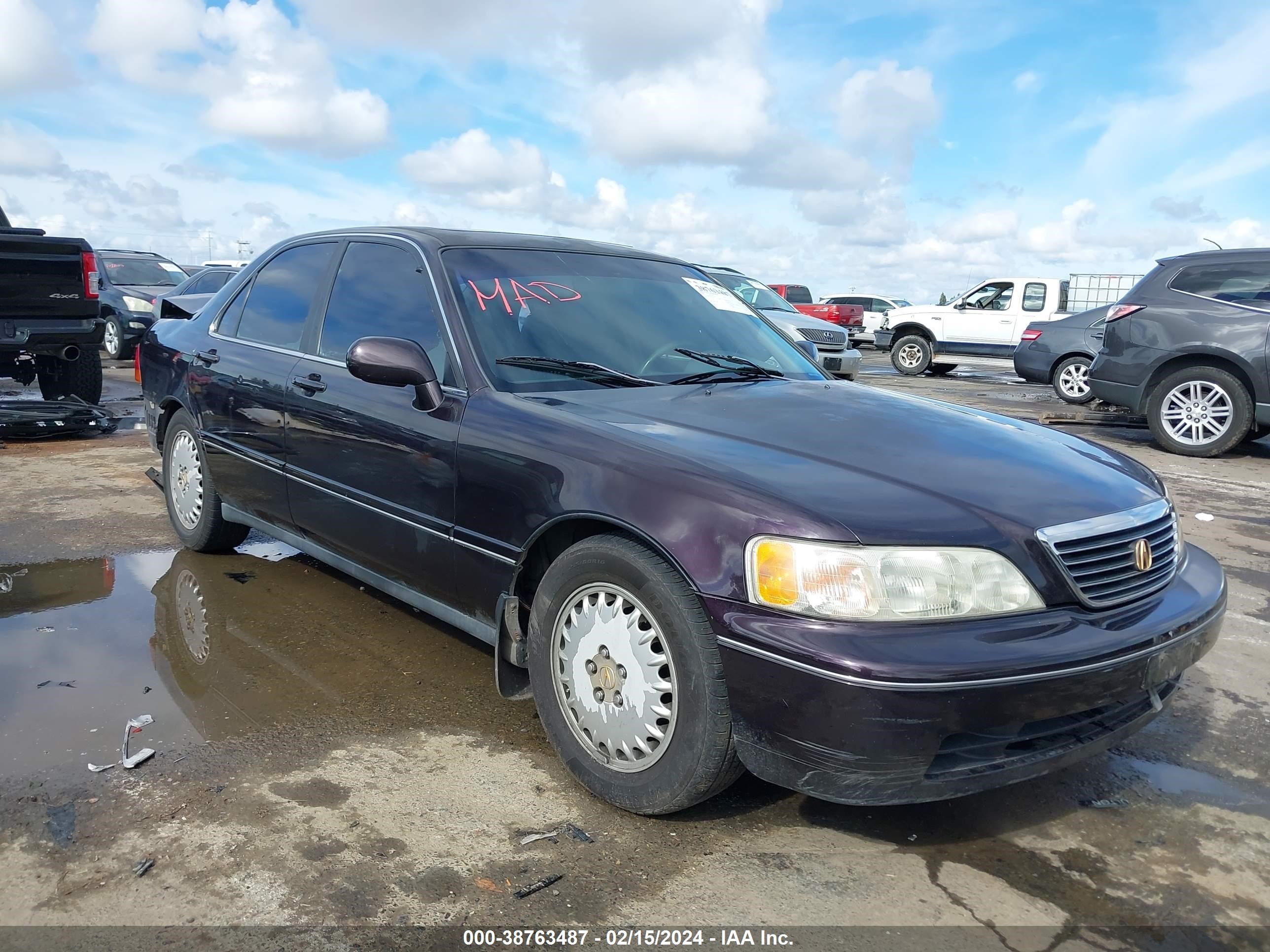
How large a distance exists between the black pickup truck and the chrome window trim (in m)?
4.86

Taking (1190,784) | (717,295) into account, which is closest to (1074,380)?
(717,295)

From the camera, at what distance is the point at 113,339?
15484 millimetres

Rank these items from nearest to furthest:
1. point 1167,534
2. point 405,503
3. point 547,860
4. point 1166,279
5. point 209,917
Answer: point 209,917 < point 547,860 < point 1167,534 < point 405,503 < point 1166,279

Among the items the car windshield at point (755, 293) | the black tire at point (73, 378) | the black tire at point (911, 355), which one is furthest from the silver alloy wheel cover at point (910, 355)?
the black tire at point (73, 378)

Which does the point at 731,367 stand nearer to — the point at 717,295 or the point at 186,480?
the point at 717,295

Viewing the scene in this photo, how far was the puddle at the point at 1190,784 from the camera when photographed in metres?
2.87

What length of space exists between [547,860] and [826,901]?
686 mm

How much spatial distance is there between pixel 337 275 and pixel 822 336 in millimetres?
9444

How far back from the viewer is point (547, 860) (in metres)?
2.46

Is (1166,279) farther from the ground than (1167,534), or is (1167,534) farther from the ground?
(1166,279)

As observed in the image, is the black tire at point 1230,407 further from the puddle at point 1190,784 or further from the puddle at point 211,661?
the puddle at point 211,661

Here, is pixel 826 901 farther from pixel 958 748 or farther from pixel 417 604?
pixel 417 604

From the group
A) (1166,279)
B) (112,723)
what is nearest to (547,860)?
(112,723)

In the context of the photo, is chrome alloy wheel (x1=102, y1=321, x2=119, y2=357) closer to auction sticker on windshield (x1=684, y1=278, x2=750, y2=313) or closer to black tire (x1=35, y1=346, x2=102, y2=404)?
black tire (x1=35, y1=346, x2=102, y2=404)
